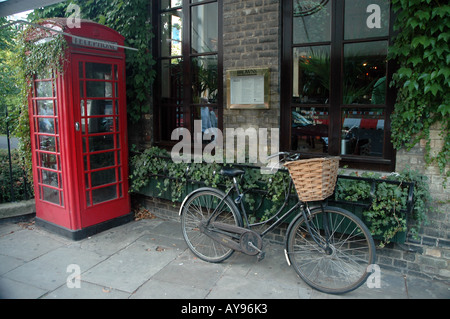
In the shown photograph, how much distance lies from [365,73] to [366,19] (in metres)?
0.62

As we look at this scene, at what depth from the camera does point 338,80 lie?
4.42m

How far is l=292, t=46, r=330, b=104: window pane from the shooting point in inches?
178

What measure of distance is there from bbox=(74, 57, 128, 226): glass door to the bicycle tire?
141cm

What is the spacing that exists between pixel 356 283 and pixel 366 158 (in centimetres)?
157

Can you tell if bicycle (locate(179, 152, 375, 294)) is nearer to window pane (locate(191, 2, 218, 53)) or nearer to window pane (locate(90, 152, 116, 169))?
window pane (locate(90, 152, 116, 169))

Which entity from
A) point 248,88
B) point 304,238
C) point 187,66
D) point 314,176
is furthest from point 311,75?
point 304,238

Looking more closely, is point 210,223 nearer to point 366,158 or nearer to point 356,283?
point 356,283

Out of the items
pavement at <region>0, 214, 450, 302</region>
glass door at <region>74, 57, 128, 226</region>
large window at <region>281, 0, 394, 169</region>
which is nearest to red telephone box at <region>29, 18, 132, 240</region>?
glass door at <region>74, 57, 128, 226</region>

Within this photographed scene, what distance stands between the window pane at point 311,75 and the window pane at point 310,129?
5.2 inches

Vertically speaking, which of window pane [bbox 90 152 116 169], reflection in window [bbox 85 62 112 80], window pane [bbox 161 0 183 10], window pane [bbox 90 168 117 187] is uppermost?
window pane [bbox 161 0 183 10]

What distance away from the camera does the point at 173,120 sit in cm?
584

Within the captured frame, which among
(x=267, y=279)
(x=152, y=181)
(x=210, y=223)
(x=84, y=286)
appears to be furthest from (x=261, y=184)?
(x=84, y=286)

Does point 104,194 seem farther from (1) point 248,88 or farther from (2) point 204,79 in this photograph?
(1) point 248,88

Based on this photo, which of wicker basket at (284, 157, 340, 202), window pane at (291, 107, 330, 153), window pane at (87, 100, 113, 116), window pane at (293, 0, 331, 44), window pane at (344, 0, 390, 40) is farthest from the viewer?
window pane at (87, 100, 113, 116)
